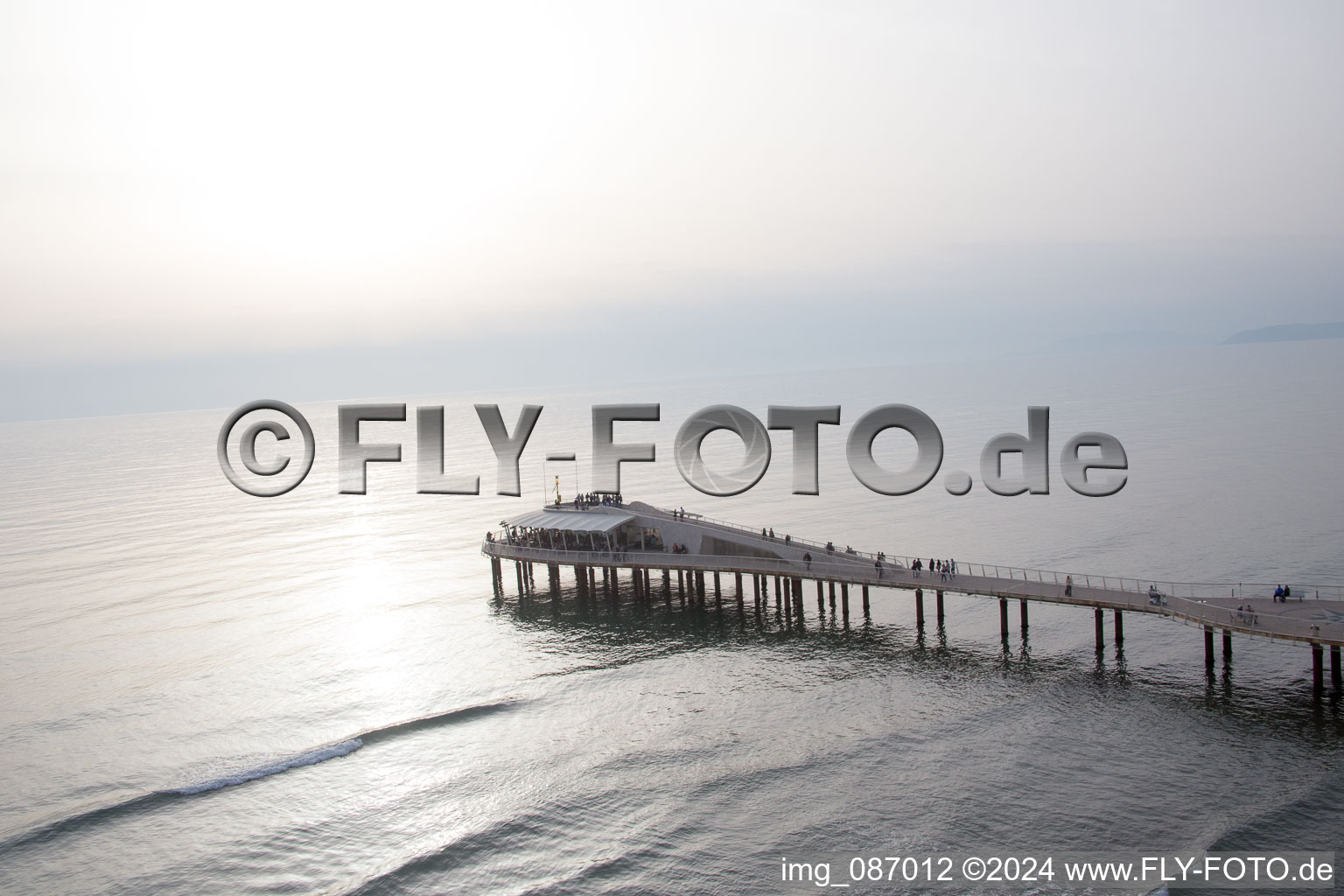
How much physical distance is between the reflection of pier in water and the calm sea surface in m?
2.41

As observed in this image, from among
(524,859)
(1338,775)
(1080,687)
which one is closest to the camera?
(524,859)

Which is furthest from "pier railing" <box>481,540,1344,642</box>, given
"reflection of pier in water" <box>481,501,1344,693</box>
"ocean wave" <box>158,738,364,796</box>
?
"ocean wave" <box>158,738,364,796</box>

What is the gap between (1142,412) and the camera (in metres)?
197

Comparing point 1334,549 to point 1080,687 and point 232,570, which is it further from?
point 232,570

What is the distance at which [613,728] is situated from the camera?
43.6 metres

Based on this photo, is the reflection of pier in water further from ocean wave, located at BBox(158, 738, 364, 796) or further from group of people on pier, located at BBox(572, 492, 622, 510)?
ocean wave, located at BBox(158, 738, 364, 796)

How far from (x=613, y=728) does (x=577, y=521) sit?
26.3 metres

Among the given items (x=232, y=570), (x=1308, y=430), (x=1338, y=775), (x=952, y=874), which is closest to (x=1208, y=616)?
(x=1338, y=775)

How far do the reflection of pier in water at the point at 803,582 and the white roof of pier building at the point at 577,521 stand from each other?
0.10m

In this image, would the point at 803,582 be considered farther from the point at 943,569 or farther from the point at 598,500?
the point at 598,500

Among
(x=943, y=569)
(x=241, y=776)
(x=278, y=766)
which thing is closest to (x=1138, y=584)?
(x=943, y=569)

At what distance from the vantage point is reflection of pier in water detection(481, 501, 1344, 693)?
46125mm

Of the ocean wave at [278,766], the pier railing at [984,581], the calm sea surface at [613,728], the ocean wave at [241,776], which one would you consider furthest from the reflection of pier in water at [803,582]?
the ocean wave at [278,766]

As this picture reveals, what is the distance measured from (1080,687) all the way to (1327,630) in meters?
11.5
